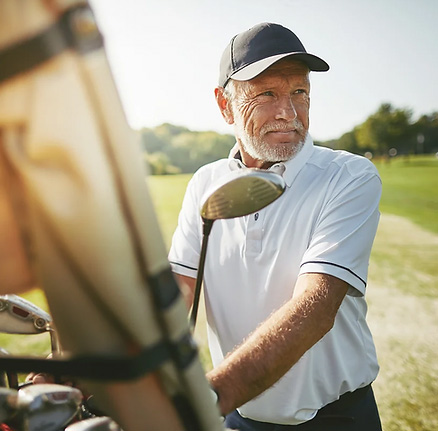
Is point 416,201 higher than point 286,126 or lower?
lower

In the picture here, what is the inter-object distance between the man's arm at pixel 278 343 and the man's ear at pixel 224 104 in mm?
→ 1073

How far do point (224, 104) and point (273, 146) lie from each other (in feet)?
1.57

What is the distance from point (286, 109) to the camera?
6.46ft

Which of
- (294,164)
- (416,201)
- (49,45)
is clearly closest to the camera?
(49,45)

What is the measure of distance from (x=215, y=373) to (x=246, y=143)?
54.4 inches

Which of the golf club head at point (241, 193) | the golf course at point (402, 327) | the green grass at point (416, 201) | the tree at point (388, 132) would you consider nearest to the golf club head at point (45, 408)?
the golf course at point (402, 327)

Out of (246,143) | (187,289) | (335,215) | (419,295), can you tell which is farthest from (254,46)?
(419,295)

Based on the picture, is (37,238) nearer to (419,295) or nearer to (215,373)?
(215,373)

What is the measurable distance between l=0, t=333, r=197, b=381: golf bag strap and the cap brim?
1505mm

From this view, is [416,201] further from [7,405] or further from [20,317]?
[7,405]

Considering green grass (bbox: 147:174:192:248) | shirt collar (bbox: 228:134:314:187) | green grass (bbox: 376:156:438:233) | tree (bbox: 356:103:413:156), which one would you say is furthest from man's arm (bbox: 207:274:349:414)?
tree (bbox: 356:103:413:156)

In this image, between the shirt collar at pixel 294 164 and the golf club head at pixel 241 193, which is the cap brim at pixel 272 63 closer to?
the shirt collar at pixel 294 164

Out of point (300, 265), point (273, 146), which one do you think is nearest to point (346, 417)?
point (300, 265)

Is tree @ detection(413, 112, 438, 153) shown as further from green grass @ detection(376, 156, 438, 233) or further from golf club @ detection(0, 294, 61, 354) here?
golf club @ detection(0, 294, 61, 354)
